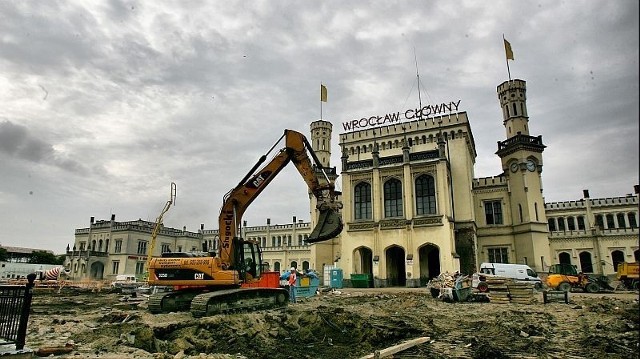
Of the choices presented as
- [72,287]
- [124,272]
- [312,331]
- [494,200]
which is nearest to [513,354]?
[312,331]

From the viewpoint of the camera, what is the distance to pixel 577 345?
9438 mm

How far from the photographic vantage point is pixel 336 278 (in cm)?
3650

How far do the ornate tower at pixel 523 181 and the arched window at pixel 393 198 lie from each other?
39.3 ft

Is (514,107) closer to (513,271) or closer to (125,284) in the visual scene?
(513,271)

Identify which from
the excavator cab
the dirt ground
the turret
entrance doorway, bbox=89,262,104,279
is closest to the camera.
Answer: the dirt ground

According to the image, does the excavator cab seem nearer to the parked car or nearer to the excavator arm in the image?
the excavator arm

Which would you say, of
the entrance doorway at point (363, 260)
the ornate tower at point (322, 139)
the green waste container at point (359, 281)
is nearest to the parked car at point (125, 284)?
the green waste container at point (359, 281)

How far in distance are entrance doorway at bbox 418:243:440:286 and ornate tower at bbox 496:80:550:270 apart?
8.08m

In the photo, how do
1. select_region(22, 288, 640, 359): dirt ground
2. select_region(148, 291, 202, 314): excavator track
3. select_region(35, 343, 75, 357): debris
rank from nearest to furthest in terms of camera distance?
select_region(35, 343, 75, 357): debris
select_region(22, 288, 640, 359): dirt ground
select_region(148, 291, 202, 314): excavator track

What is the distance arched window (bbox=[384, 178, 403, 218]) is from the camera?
123 ft

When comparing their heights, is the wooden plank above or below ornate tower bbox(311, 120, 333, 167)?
below

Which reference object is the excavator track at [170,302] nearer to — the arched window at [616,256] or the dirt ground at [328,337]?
the dirt ground at [328,337]

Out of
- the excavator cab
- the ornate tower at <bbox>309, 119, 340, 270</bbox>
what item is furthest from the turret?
the excavator cab

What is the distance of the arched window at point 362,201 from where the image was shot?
38.9 m
